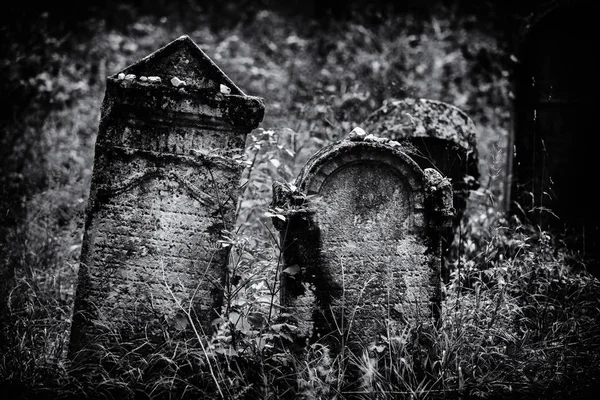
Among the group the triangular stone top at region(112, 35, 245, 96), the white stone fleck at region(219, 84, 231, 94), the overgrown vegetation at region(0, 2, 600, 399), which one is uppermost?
the triangular stone top at region(112, 35, 245, 96)

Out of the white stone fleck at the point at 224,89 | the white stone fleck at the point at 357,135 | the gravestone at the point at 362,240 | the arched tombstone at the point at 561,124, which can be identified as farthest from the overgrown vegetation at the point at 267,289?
the white stone fleck at the point at 357,135

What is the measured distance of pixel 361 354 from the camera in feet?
10.5

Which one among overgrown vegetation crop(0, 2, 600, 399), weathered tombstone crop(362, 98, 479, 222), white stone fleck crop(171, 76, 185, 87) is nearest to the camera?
overgrown vegetation crop(0, 2, 600, 399)

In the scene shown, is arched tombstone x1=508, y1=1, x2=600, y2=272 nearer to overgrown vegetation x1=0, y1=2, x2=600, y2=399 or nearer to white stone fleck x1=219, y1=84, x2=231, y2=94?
overgrown vegetation x1=0, y1=2, x2=600, y2=399

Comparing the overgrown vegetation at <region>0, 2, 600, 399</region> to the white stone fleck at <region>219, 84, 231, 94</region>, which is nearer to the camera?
the overgrown vegetation at <region>0, 2, 600, 399</region>

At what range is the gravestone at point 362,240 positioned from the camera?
3.15m

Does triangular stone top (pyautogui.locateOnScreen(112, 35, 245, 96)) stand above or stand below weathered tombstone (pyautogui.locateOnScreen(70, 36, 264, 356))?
above

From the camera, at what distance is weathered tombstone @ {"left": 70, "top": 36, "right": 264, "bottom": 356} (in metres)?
3.16

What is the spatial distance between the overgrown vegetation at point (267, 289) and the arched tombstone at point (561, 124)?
295mm

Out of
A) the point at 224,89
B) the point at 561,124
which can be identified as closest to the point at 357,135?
the point at 224,89

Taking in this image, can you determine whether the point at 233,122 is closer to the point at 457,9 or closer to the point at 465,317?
the point at 465,317

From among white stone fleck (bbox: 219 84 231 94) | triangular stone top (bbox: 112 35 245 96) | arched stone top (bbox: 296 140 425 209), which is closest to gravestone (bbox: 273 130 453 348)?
arched stone top (bbox: 296 140 425 209)

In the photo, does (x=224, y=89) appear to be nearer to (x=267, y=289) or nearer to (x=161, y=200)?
(x=161, y=200)

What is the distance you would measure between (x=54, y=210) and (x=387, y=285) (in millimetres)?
3327
